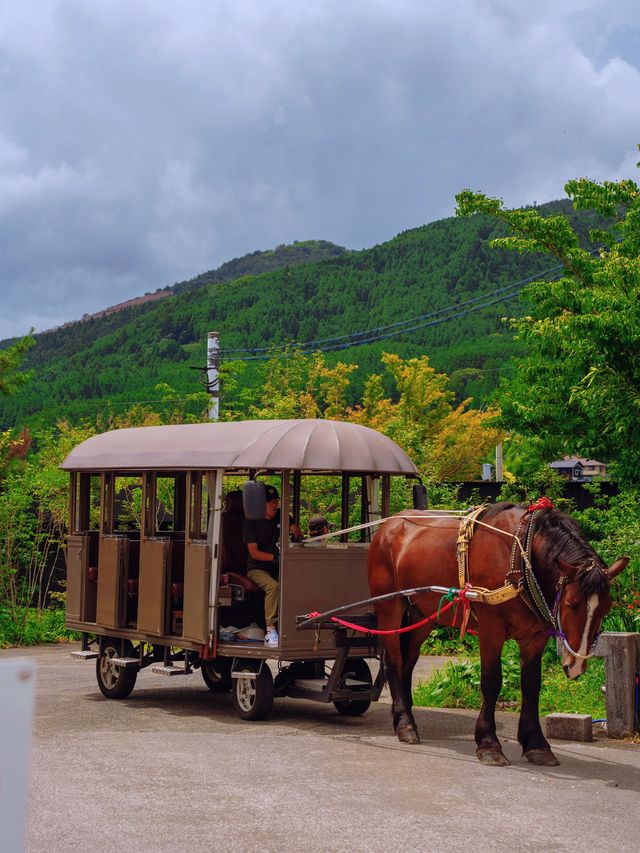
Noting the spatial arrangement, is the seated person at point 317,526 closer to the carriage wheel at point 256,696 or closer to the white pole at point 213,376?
the carriage wheel at point 256,696

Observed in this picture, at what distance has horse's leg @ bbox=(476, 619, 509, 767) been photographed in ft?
30.6

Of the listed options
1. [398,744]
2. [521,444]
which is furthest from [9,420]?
[398,744]

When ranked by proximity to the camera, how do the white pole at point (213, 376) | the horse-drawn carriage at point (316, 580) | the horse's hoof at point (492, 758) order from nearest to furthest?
the horse's hoof at point (492, 758)
the horse-drawn carriage at point (316, 580)
the white pole at point (213, 376)

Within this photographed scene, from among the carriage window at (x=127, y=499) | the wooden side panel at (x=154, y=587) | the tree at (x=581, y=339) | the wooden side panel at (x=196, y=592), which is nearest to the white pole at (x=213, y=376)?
the carriage window at (x=127, y=499)

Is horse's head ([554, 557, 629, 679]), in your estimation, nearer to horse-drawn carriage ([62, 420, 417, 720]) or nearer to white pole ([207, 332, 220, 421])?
horse-drawn carriage ([62, 420, 417, 720])

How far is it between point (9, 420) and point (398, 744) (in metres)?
83.1

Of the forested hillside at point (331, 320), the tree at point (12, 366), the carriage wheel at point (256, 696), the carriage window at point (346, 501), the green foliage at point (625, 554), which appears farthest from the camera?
the forested hillside at point (331, 320)

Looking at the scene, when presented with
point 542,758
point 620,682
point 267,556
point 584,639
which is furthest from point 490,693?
point 267,556

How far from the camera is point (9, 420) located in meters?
89.6

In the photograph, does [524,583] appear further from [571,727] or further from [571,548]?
[571,727]

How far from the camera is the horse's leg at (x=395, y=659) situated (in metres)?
10.6

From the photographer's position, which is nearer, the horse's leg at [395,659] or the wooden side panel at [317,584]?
the horse's leg at [395,659]

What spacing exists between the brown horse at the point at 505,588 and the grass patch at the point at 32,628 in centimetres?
1058

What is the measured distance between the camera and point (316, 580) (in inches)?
455
